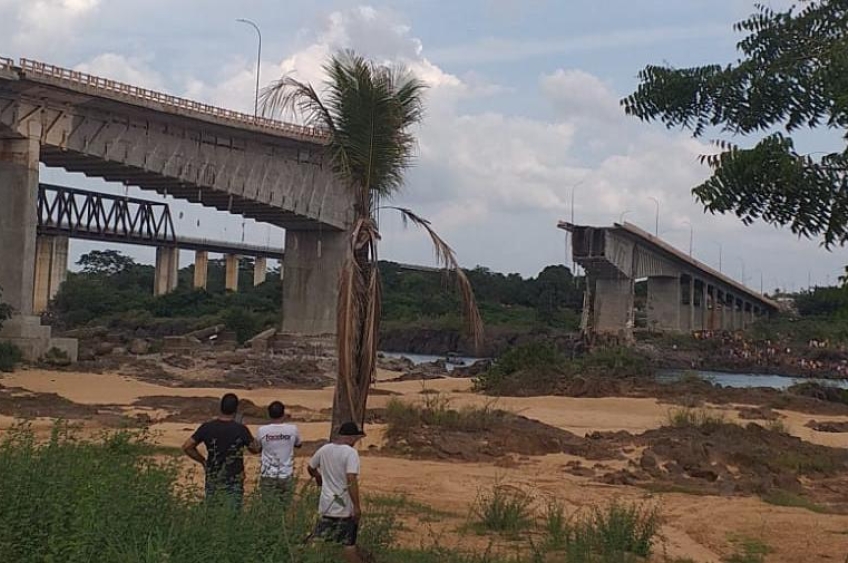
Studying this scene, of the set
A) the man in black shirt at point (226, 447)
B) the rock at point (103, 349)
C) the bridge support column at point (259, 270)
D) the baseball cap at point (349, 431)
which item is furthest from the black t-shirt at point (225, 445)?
the bridge support column at point (259, 270)

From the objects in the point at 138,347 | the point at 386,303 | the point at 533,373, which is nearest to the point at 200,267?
the point at 386,303

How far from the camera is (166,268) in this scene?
99.7 m

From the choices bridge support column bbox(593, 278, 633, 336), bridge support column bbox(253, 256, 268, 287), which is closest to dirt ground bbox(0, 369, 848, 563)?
bridge support column bbox(593, 278, 633, 336)

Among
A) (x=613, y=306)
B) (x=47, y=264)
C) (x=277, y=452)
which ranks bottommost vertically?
(x=277, y=452)

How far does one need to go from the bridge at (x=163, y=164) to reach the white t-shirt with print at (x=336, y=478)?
31.5 m

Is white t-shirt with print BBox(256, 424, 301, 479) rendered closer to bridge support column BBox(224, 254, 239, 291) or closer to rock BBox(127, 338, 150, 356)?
rock BBox(127, 338, 150, 356)

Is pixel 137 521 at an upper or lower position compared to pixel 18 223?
lower

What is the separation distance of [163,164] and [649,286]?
5208 cm

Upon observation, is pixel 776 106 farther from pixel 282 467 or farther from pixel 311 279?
pixel 311 279

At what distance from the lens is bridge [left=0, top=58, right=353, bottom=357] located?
43.1 m

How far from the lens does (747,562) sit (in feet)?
40.4

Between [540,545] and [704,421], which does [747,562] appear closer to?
[540,545]

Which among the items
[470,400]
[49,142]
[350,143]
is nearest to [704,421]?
[470,400]

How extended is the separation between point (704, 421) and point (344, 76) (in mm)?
13853
